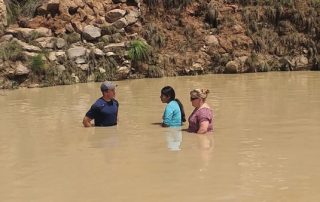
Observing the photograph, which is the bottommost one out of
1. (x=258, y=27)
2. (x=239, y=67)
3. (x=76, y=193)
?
(x=76, y=193)

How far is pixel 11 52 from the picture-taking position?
18.1 m

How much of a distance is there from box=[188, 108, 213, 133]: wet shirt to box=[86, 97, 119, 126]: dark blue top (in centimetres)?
161

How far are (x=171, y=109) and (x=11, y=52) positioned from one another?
995 cm

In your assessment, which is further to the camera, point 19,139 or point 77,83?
point 77,83

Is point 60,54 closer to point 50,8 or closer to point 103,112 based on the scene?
point 50,8

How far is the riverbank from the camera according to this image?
18516 mm

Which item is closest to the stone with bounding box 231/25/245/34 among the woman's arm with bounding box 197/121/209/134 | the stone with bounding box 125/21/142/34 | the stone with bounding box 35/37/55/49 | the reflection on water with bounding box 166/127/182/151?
the stone with bounding box 125/21/142/34

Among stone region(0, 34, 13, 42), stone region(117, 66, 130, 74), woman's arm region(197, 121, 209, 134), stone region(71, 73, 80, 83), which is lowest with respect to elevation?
woman's arm region(197, 121, 209, 134)

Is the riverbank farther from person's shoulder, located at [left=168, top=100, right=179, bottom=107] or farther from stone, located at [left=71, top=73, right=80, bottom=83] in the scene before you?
person's shoulder, located at [left=168, top=100, right=179, bottom=107]

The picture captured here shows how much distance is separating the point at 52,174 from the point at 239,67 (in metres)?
14.4

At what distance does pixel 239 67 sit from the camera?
20.3 metres

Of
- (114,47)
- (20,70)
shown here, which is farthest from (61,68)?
(114,47)

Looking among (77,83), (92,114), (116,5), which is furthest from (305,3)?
(92,114)

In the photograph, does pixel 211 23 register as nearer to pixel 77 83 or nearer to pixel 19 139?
pixel 77 83
